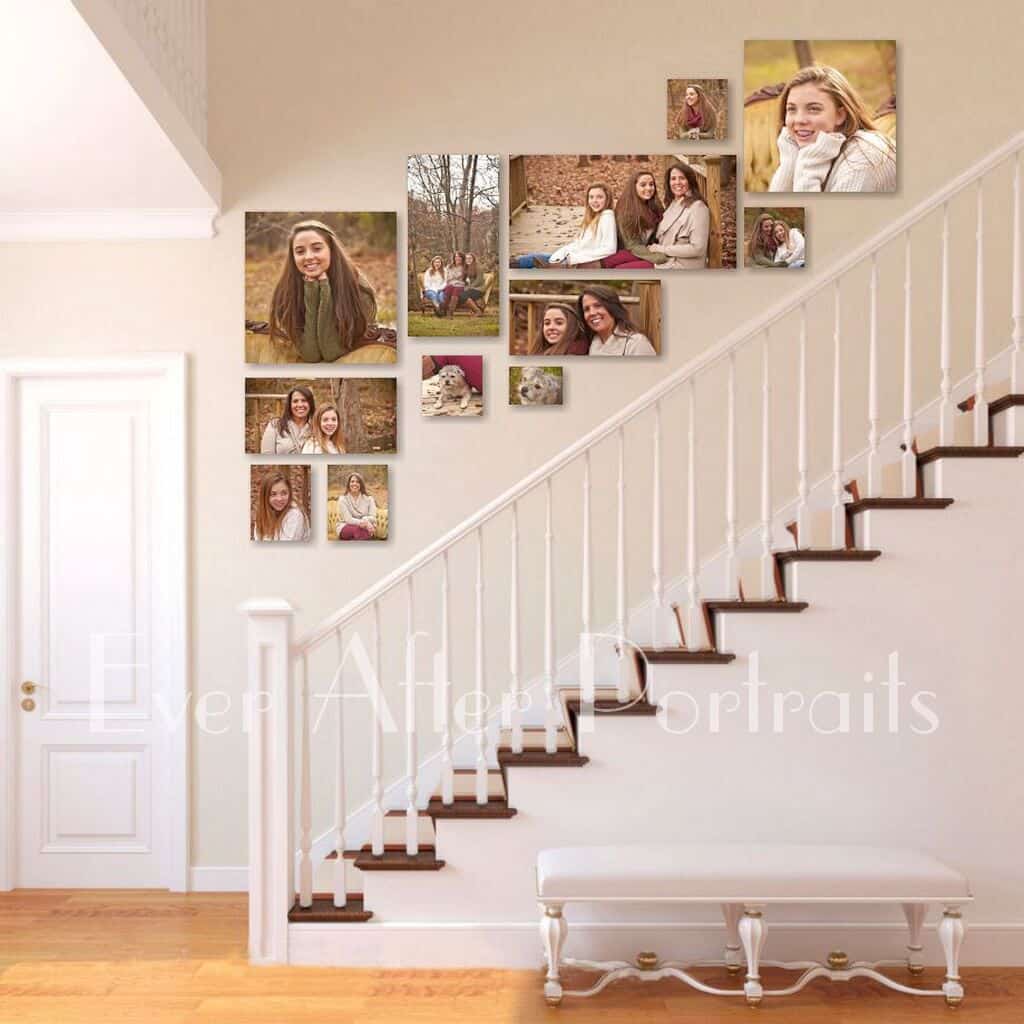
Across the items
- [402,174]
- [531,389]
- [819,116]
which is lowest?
[531,389]

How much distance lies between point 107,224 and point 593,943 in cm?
340

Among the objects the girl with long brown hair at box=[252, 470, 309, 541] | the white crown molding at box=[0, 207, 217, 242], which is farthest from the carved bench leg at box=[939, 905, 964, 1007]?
the white crown molding at box=[0, 207, 217, 242]

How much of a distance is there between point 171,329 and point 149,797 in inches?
77.2

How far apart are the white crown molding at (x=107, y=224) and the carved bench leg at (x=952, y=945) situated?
12.3 feet

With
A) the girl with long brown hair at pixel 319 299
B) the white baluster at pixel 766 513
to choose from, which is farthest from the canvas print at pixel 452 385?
the white baluster at pixel 766 513

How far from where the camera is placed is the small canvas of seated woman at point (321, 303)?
4910 millimetres

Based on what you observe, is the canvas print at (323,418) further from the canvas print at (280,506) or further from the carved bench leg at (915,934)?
the carved bench leg at (915,934)

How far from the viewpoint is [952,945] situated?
3.51 m

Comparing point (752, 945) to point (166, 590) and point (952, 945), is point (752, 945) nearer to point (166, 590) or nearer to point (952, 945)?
point (952, 945)

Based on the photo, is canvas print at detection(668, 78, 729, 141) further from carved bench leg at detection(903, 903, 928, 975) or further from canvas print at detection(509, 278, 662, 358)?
carved bench leg at detection(903, 903, 928, 975)

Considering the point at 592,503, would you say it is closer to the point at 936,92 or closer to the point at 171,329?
the point at 171,329

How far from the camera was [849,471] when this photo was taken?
4.82 metres

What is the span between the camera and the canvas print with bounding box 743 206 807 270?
4898 millimetres

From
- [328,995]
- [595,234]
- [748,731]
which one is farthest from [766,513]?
[328,995]
